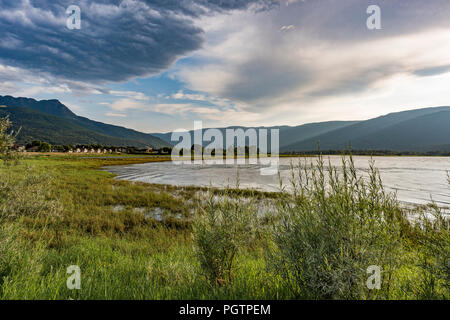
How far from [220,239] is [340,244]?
6.67ft

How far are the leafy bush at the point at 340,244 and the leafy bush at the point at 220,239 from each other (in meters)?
0.79

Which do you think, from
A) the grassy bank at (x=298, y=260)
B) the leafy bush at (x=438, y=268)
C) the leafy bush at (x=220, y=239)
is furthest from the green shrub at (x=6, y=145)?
the leafy bush at (x=438, y=268)

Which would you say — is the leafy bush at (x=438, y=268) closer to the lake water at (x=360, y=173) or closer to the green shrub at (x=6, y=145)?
the lake water at (x=360, y=173)

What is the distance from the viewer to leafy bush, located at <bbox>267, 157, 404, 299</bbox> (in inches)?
103

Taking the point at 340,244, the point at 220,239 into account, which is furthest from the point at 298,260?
the point at 220,239

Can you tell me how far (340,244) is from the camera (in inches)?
109

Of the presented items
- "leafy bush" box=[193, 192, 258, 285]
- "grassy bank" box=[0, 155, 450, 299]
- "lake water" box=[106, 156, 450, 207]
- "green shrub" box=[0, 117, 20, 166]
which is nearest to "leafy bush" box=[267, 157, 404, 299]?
"grassy bank" box=[0, 155, 450, 299]

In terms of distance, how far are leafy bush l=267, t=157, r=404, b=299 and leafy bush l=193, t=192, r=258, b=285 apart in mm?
790

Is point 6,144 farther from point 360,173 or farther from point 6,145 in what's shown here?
point 360,173

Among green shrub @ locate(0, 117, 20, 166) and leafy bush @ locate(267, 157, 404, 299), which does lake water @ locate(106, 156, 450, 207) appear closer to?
leafy bush @ locate(267, 157, 404, 299)

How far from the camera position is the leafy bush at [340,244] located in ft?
8.61

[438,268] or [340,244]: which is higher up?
[340,244]

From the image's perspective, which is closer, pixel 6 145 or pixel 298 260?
pixel 298 260
